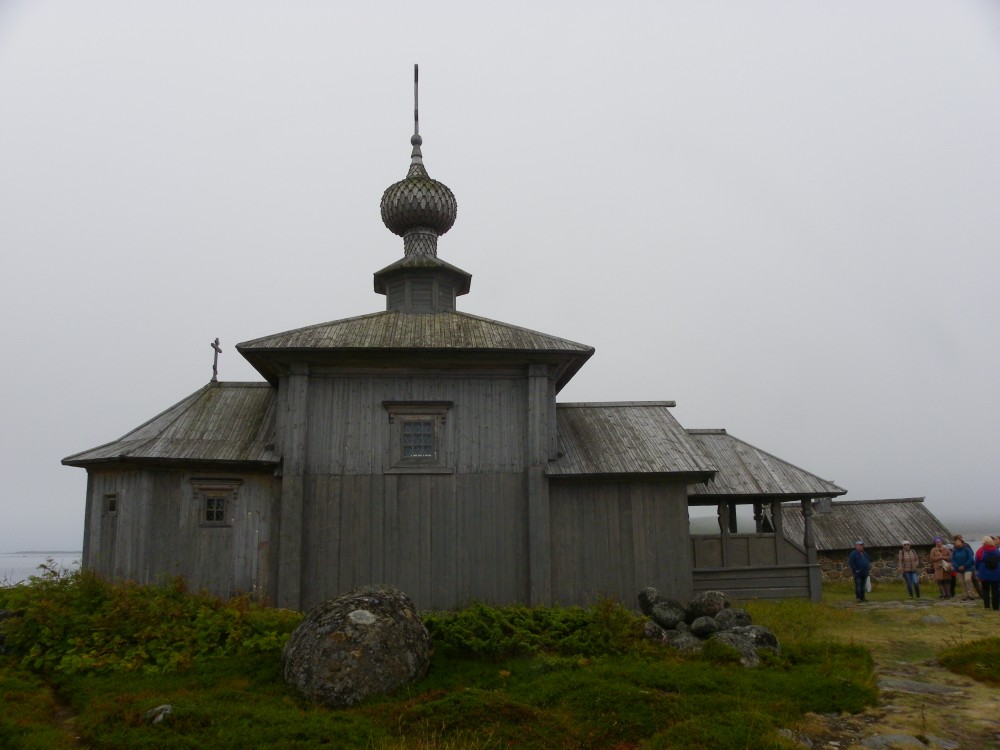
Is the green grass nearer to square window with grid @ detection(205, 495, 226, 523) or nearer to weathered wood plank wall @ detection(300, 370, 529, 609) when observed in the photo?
square window with grid @ detection(205, 495, 226, 523)

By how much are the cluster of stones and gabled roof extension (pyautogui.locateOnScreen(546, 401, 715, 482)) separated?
2.57 m

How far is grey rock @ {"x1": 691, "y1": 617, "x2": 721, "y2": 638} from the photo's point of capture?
11.0m

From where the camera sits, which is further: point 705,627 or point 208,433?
point 208,433

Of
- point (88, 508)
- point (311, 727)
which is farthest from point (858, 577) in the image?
point (88, 508)

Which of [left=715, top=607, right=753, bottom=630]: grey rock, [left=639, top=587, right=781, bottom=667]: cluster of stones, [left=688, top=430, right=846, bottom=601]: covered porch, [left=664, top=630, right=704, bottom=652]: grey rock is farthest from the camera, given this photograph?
[left=688, top=430, right=846, bottom=601]: covered porch

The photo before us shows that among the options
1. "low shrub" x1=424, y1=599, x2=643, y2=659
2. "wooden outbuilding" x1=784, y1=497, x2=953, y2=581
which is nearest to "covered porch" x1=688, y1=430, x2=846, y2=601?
"low shrub" x1=424, y1=599, x2=643, y2=659

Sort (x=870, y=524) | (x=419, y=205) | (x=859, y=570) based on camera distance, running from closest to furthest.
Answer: (x=419, y=205) < (x=859, y=570) < (x=870, y=524)

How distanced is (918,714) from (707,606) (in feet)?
14.2

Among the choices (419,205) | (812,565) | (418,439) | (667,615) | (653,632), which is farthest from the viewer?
(419,205)

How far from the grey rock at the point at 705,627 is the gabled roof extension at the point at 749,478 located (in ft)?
18.3

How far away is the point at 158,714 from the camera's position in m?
7.68

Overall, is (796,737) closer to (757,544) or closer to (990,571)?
(757,544)

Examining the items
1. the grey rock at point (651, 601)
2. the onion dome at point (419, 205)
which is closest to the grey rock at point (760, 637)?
the grey rock at point (651, 601)

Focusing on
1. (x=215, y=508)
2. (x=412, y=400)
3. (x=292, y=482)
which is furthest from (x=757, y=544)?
(x=215, y=508)
